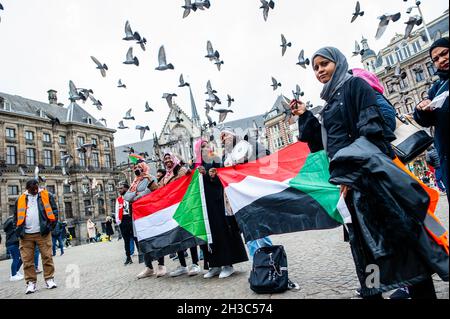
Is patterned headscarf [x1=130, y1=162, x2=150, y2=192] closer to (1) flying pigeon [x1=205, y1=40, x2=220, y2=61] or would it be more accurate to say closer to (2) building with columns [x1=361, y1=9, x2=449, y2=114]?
(1) flying pigeon [x1=205, y1=40, x2=220, y2=61]

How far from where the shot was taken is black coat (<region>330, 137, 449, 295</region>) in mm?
1920

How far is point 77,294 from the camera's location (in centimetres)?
515

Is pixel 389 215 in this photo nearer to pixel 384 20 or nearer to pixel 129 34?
pixel 129 34

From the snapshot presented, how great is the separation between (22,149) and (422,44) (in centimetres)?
6203

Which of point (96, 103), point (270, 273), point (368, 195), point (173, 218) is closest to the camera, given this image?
point (368, 195)

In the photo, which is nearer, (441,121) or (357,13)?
(441,121)

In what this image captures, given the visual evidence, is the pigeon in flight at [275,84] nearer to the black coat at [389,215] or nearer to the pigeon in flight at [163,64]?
the pigeon in flight at [163,64]

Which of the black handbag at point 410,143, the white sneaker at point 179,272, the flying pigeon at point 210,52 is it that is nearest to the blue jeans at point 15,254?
the white sneaker at point 179,272

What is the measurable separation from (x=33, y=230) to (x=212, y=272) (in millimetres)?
3829

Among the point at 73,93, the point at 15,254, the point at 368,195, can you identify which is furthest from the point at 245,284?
the point at 73,93

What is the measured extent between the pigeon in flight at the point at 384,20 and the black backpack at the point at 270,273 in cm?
929

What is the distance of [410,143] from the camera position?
2.53 meters

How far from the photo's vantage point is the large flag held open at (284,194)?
3545 millimetres

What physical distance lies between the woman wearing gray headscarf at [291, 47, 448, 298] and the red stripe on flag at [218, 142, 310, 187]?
1367 mm
